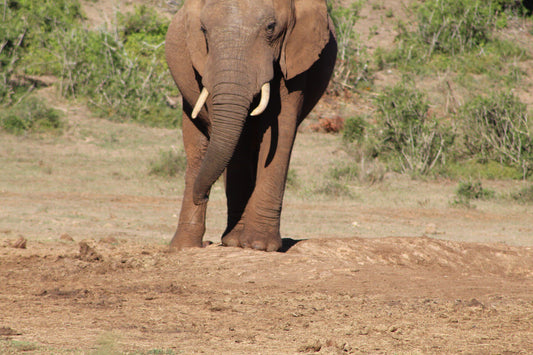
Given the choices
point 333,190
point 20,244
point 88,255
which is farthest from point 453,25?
point 88,255

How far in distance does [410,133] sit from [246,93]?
11.1 metres

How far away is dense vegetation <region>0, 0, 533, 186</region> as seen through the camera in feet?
55.2

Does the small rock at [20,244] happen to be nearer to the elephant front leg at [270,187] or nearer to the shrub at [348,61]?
the elephant front leg at [270,187]

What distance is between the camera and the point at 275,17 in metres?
6.35

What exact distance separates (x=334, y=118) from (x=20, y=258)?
45.7ft

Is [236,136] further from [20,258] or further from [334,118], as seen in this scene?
[334,118]

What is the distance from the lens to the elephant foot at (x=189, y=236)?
700 cm

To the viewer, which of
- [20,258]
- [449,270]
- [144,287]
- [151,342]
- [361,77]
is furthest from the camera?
[361,77]

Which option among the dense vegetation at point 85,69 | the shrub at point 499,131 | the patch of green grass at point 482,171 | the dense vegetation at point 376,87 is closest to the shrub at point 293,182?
the dense vegetation at point 376,87

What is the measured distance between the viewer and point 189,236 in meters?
7.02

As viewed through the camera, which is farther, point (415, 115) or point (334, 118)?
point (334, 118)

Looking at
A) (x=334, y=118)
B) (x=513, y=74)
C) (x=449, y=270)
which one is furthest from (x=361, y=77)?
(x=449, y=270)

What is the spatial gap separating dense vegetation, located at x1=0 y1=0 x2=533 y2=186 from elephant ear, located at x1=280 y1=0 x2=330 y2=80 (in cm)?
758

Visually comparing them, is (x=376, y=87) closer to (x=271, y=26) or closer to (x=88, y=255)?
(x=271, y=26)
